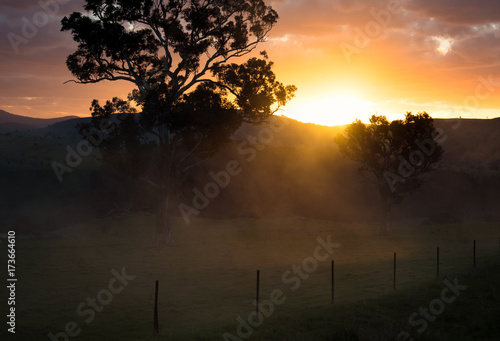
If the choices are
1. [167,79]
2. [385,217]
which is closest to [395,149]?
[385,217]

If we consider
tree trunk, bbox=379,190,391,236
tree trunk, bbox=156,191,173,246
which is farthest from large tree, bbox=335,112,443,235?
tree trunk, bbox=156,191,173,246

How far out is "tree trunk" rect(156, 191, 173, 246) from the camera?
37.5 metres

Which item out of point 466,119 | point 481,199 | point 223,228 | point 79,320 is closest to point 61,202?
point 223,228

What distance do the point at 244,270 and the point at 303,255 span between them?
6.90 m

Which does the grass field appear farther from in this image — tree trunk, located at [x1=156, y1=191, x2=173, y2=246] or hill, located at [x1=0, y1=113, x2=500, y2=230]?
hill, located at [x1=0, y1=113, x2=500, y2=230]

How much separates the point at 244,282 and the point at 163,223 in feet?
52.3

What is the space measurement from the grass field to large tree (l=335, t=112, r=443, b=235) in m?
4.76

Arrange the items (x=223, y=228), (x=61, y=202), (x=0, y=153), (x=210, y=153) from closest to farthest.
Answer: (x=210, y=153)
(x=223, y=228)
(x=61, y=202)
(x=0, y=153)

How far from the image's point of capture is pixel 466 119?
120562 mm

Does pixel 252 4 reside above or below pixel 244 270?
above

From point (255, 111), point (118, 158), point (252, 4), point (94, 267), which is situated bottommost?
point (94, 267)

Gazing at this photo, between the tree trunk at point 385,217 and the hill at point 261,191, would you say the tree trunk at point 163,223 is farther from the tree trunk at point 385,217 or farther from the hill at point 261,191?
the tree trunk at point 385,217

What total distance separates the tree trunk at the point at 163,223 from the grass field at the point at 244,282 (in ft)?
3.62

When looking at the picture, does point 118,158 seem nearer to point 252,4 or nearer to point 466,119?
point 252,4
